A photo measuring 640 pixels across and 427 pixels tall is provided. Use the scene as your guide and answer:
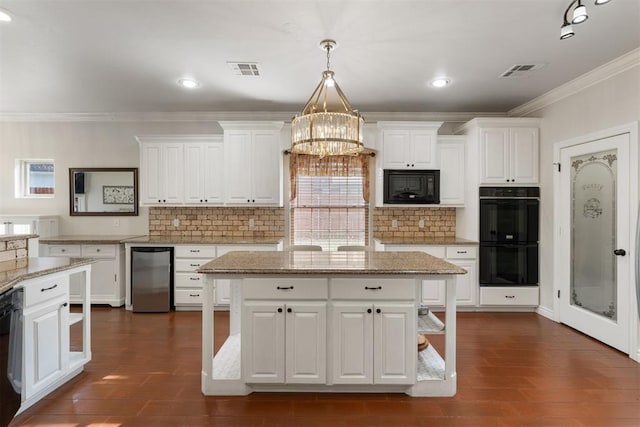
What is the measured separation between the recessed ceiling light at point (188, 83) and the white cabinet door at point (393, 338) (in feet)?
10.3

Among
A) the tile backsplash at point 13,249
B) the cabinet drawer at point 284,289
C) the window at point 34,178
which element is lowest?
the cabinet drawer at point 284,289

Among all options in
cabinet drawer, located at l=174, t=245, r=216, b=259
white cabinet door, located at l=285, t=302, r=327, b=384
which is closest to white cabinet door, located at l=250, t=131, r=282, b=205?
cabinet drawer, located at l=174, t=245, r=216, b=259

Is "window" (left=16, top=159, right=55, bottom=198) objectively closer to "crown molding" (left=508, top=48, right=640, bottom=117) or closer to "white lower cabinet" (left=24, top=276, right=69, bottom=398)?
"white lower cabinet" (left=24, top=276, right=69, bottom=398)

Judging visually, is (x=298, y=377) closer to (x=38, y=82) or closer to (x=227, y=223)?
(x=227, y=223)

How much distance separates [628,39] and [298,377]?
3845mm

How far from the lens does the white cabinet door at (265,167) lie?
4.64 meters

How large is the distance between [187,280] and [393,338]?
121 inches

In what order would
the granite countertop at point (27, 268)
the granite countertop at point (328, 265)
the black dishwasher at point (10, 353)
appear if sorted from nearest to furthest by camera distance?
1. the black dishwasher at point (10, 353)
2. the granite countertop at point (27, 268)
3. the granite countertop at point (328, 265)

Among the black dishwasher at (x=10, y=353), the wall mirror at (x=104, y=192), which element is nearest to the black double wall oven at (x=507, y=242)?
the black dishwasher at (x=10, y=353)

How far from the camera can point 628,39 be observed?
9.36 feet

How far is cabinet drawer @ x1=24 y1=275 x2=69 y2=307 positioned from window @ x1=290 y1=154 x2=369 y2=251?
2983 mm

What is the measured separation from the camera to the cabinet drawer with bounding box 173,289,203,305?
175 inches

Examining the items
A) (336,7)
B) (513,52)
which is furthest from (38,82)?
(513,52)

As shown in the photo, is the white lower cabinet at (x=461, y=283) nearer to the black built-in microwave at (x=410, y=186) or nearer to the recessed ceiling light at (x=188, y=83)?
the black built-in microwave at (x=410, y=186)
